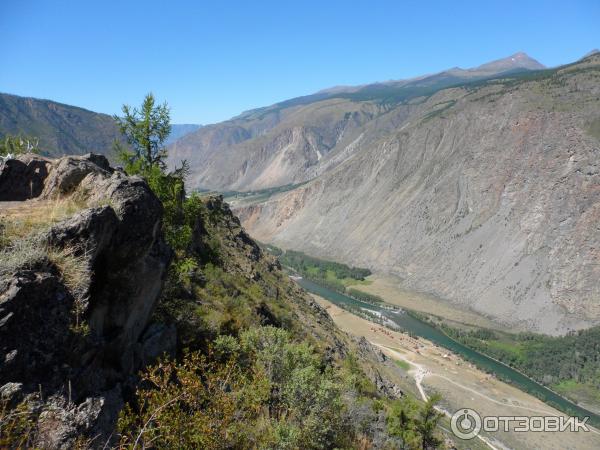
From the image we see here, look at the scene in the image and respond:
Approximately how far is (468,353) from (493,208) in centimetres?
3561

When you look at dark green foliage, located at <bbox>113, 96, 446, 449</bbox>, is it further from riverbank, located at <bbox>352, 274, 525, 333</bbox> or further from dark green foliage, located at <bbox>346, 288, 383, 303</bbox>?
dark green foliage, located at <bbox>346, 288, 383, 303</bbox>

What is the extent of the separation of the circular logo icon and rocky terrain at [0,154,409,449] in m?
28.0

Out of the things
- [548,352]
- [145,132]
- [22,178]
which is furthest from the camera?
[548,352]

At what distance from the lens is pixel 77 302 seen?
263 inches

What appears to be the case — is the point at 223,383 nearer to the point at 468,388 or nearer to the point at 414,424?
the point at 414,424

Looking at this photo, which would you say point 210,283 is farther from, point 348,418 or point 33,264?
point 33,264

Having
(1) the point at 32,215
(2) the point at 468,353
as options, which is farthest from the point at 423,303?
(1) the point at 32,215

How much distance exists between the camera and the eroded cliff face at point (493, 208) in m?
70.8

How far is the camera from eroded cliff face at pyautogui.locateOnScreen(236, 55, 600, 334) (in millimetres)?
70812

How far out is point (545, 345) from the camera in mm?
61375

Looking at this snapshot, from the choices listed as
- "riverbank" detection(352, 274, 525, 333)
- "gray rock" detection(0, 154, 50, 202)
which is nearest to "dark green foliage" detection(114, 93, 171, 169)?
"gray rock" detection(0, 154, 50, 202)

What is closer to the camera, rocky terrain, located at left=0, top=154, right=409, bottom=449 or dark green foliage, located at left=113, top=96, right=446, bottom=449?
rocky terrain, located at left=0, top=154, right=409, bottom=449

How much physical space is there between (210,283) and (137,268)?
32.4ft

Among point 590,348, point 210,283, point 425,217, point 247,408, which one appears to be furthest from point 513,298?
point 247,408
